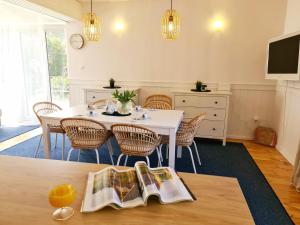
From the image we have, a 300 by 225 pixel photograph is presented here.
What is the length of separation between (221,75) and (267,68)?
32.1 inches

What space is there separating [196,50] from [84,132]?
8.97 feet

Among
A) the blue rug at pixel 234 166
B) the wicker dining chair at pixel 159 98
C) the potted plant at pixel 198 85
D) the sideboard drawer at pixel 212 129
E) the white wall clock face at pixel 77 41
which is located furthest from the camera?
the white wall clock face at pixel 77 41

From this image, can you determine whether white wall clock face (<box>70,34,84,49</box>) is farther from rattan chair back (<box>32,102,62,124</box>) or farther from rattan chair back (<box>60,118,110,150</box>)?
rattan chair back (<box>60,118,110,150</box>)

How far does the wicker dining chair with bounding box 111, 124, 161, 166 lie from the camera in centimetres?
229

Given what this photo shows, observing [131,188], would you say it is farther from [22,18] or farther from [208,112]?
[22,18]

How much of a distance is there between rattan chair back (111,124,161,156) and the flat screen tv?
6.57 feet

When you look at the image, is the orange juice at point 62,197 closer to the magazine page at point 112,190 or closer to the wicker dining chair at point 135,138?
the magazine page at point 112,190

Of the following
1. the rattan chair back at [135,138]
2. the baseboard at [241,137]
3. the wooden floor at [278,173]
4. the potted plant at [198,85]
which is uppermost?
the potted plant at [198,85]

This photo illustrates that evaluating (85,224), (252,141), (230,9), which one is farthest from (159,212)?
(230,9)

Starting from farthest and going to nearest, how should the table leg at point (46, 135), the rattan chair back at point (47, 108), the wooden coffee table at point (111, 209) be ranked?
the rattan chair back at point (47, 108) → the table leg at point (46, 135) → the wooden coffee table at point (111, 209)

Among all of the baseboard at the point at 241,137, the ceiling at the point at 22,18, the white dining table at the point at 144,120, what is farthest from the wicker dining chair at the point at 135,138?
the ceiling at the point at 22,18

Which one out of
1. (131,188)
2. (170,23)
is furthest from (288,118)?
(131,188)

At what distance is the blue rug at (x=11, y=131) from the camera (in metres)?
4.29

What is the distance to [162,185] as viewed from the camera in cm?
104
